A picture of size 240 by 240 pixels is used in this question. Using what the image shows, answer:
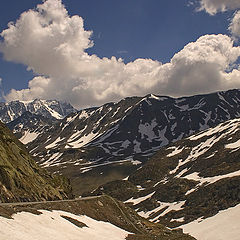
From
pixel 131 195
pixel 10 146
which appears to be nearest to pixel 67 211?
pixel 10 146

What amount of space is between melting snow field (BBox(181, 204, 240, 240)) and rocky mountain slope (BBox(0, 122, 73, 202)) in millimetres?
38059

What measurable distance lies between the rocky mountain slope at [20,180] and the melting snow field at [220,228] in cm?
3806

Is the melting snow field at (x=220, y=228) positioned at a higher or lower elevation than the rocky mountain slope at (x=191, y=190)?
lower

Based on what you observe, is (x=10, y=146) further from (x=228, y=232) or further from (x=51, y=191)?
(x=228, y=232)

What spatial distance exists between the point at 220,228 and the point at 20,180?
52.7 meters

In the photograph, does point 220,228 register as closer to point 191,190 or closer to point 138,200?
point 191,190

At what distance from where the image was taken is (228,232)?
2768 inches

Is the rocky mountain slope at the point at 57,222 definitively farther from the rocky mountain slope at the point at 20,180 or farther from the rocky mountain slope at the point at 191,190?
the rocky mountain slope at the point at 191,190

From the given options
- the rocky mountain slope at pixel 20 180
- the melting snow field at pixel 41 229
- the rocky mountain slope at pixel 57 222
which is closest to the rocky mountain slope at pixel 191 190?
the rocky mountain slope at pixel 20 180

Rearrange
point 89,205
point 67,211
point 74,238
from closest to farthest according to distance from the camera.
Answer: point 74,238 → point 67,211 → point 89,205

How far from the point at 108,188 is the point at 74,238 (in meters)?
162

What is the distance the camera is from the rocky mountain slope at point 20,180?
55188 millimetres

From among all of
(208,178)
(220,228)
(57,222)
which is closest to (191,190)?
(208,178)

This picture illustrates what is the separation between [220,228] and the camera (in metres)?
75.6
